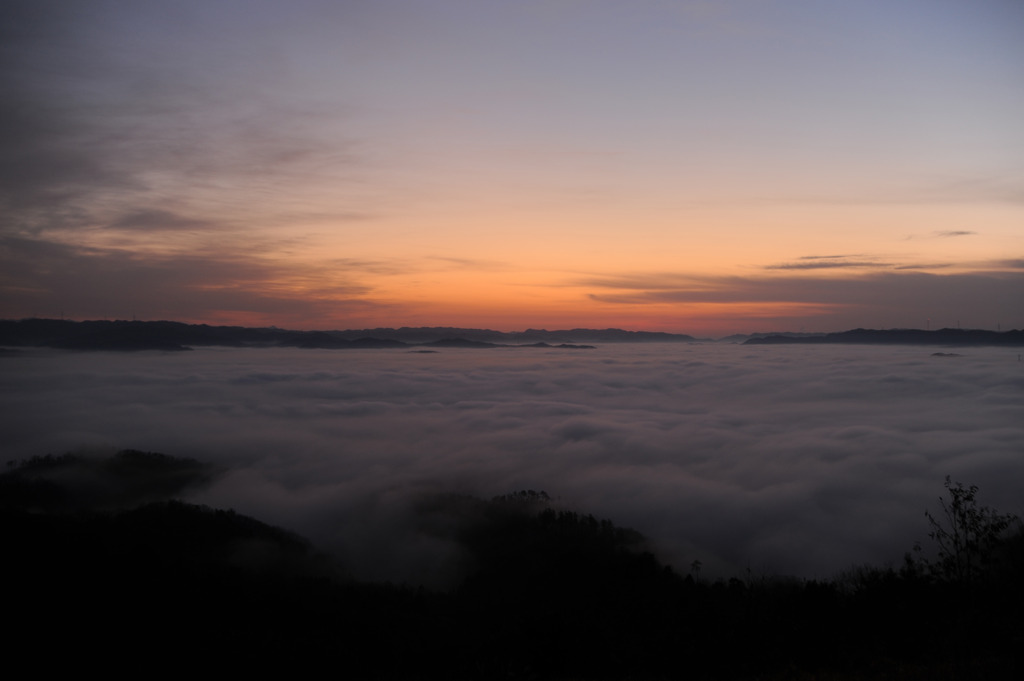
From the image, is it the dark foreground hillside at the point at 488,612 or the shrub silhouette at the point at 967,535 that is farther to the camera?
the dark foreground hillside at the point at 488,612

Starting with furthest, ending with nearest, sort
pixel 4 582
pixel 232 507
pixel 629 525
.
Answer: pixel 232 507
pixel 629 525
pixel 4 582

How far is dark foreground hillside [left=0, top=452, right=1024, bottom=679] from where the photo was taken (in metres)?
27.0

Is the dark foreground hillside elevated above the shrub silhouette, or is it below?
below

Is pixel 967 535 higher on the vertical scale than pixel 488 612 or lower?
higher

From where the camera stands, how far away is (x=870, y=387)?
148 m

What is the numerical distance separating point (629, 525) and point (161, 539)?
5544 centimetres

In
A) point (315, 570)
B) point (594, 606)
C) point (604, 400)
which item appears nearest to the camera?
point (594, 606)

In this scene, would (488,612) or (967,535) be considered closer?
(967,535)

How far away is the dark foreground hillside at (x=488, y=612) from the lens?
27.0 m

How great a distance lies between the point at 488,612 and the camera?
48.7 m

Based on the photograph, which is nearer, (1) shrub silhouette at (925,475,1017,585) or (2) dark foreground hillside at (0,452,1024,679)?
(1) shrub silhouette at (925,475,1017,585)

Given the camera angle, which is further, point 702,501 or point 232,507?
point 232,507

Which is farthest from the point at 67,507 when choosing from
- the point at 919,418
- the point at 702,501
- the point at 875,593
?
the point at 919,418

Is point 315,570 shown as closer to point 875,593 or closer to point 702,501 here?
point 702,501
